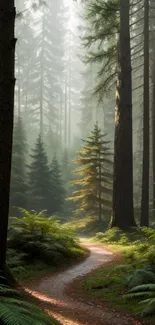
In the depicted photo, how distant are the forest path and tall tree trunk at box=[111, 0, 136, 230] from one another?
18.8 ft

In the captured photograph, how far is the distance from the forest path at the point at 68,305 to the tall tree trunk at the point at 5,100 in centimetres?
145

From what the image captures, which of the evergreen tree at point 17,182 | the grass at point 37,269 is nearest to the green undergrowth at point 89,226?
the evergreen tree at point 17,182

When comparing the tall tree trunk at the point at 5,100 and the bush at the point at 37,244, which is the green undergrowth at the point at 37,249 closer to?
the bush at the point at 37,244

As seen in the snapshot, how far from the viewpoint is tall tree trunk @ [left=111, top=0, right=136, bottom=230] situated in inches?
608

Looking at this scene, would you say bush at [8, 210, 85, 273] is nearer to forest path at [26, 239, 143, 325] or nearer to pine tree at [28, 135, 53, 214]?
forest path at [26, 239, 143, 325]

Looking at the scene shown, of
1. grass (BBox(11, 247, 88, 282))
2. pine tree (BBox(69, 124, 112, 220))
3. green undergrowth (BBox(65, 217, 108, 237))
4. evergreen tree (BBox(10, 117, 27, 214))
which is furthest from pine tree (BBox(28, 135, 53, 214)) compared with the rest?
grass (BBox(11, 247, 88, 282))

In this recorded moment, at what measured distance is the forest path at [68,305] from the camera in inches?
215

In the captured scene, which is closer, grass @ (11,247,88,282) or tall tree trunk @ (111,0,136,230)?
grass @ (11,247,88,282)

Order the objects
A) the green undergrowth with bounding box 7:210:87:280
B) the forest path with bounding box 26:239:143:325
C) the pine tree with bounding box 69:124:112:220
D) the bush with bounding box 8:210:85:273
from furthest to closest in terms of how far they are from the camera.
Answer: the pine tree with bounding box 69:124:112:220
the bush with bounding box 8:210:85:273
the green undergrowth with bounding box 7:210:87:280
the forest path with bounding box 26:239:143:325

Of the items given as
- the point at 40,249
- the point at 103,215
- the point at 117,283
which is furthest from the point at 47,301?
the point at 103,215

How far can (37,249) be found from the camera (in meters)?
9.82

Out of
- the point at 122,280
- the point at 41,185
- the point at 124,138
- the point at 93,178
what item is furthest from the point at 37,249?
the point at 41,185

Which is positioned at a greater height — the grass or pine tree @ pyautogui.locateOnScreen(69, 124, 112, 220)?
pine tree @ pyautogui.locateOnScreen(69, 124, 112, 220)

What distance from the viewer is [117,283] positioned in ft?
24.9
